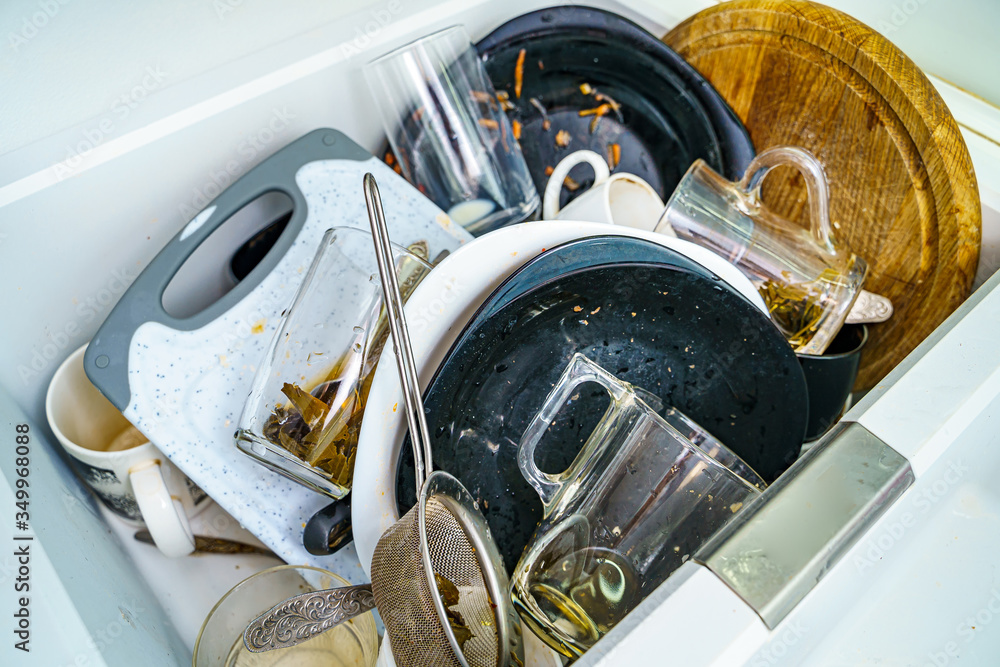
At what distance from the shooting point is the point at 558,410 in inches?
16.1

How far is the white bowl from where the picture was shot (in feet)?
1.41

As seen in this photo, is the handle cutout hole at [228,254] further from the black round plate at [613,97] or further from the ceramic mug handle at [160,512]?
the black round plate at [613,97]

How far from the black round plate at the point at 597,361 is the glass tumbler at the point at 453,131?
0.24 metres

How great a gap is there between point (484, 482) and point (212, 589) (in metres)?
0.26

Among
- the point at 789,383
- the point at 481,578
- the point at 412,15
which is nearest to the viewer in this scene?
the point at 481,578

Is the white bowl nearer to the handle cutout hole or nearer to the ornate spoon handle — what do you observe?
the ornate spoon handle

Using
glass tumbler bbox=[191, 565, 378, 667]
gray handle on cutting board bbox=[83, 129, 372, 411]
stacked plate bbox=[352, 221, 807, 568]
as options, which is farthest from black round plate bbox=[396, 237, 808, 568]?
gray handle on cutting board bbox=[83, 129, 372, 411]

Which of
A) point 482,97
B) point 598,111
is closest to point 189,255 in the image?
point 482,97

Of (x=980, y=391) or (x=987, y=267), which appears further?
(x=987, y=267)

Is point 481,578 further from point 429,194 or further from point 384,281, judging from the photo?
point 429,194

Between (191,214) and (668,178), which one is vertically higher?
(668,178)

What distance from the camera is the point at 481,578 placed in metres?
0.36

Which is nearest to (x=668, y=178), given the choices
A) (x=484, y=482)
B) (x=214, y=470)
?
(x=484, y=482)

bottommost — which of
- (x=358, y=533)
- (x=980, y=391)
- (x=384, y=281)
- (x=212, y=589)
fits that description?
(x=212, y=589)
